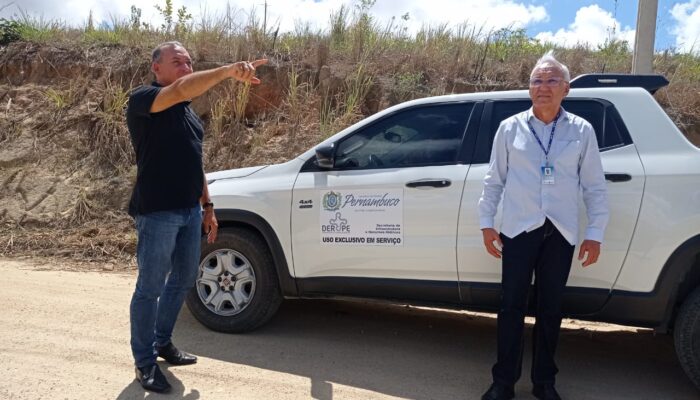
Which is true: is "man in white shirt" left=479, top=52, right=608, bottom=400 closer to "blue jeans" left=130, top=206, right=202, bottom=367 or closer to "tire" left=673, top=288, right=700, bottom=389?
"tire" left=673, top=288, right=700, bottom=389

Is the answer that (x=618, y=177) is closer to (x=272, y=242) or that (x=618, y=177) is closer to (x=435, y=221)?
(x=435, y=221)

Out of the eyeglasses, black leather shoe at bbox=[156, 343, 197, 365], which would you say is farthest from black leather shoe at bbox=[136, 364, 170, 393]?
the eyeglasses

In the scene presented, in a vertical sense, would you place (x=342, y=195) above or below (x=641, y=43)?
below

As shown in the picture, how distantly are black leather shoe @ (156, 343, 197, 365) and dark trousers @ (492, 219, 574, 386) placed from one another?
1972 mm

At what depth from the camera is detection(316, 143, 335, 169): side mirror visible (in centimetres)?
446

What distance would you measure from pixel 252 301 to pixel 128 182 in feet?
17.1

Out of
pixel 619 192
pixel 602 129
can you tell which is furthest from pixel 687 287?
pixel 602 129

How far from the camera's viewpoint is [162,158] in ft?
11.7

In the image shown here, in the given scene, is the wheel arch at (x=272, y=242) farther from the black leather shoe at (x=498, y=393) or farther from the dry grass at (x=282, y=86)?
the dry grass at (x=282, y=86)

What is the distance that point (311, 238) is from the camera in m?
4.46

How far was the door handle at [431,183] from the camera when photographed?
161 inches

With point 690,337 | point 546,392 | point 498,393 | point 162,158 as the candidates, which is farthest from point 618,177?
point 162,158

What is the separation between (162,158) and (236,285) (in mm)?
Answer: 1431

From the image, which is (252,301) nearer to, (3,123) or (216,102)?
(216,102)
